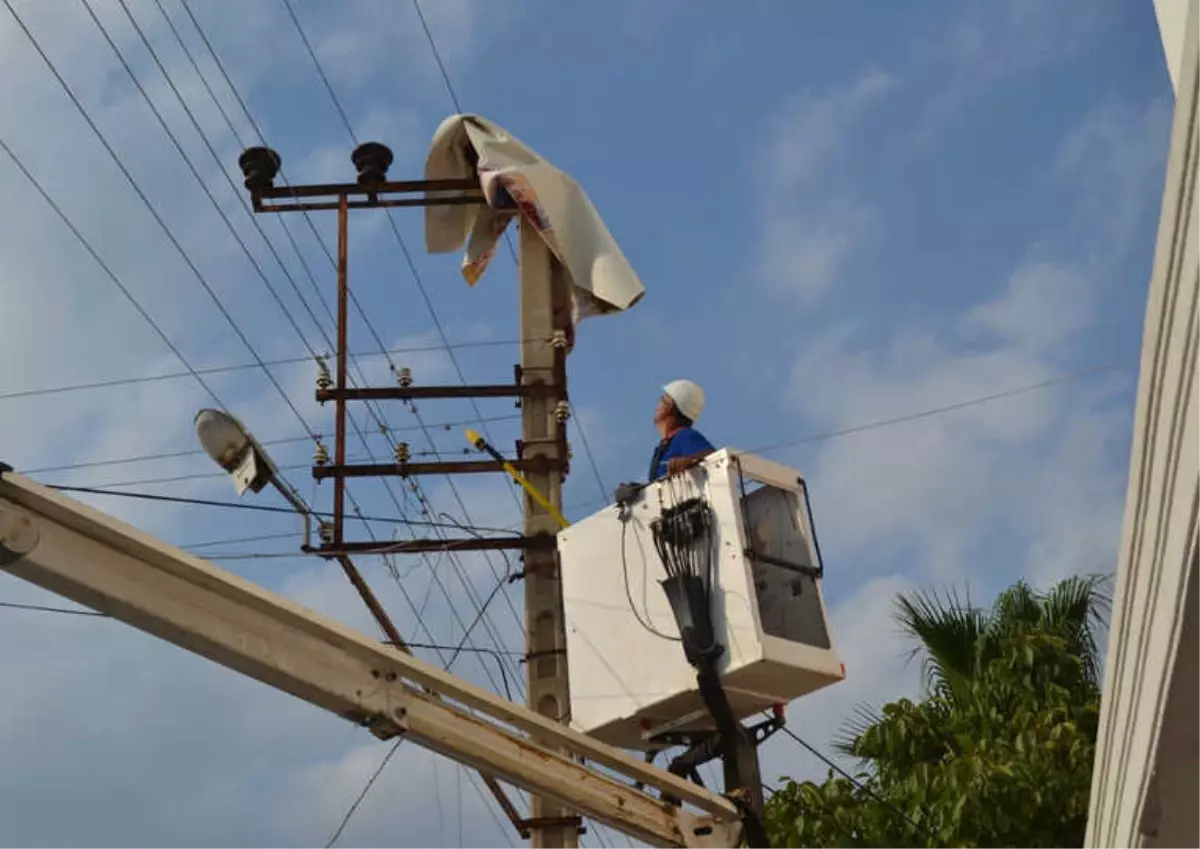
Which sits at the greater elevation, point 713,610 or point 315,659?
point 713,610

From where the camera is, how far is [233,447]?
10.5 meters

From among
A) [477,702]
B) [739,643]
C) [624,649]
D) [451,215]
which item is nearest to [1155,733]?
[477,702]

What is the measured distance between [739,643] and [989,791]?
2708mm

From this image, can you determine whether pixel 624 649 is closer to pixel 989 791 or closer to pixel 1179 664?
pixel 989 791

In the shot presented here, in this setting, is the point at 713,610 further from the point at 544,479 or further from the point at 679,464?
the point at 544,479

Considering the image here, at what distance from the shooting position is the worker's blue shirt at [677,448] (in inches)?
360

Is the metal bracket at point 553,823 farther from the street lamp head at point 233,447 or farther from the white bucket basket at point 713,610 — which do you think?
the street lamp head at point 233,447

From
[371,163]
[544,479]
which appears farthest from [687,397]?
[371,163]

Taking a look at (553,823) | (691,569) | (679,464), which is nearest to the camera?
(691,569)

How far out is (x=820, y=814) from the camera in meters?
10.8

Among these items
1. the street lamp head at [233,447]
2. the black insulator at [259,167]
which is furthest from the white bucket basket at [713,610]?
the black insulator at [259,167]

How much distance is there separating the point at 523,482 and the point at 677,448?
241 cm

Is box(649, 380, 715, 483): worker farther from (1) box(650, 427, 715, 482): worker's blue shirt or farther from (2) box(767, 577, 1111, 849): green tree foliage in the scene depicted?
(2) box(767, 577, 1111, 849): green tree foliage

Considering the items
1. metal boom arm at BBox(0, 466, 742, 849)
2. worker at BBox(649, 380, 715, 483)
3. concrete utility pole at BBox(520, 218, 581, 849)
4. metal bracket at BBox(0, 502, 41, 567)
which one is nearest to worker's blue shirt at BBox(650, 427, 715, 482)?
worker at BBox(649, 380, 715, 483)
